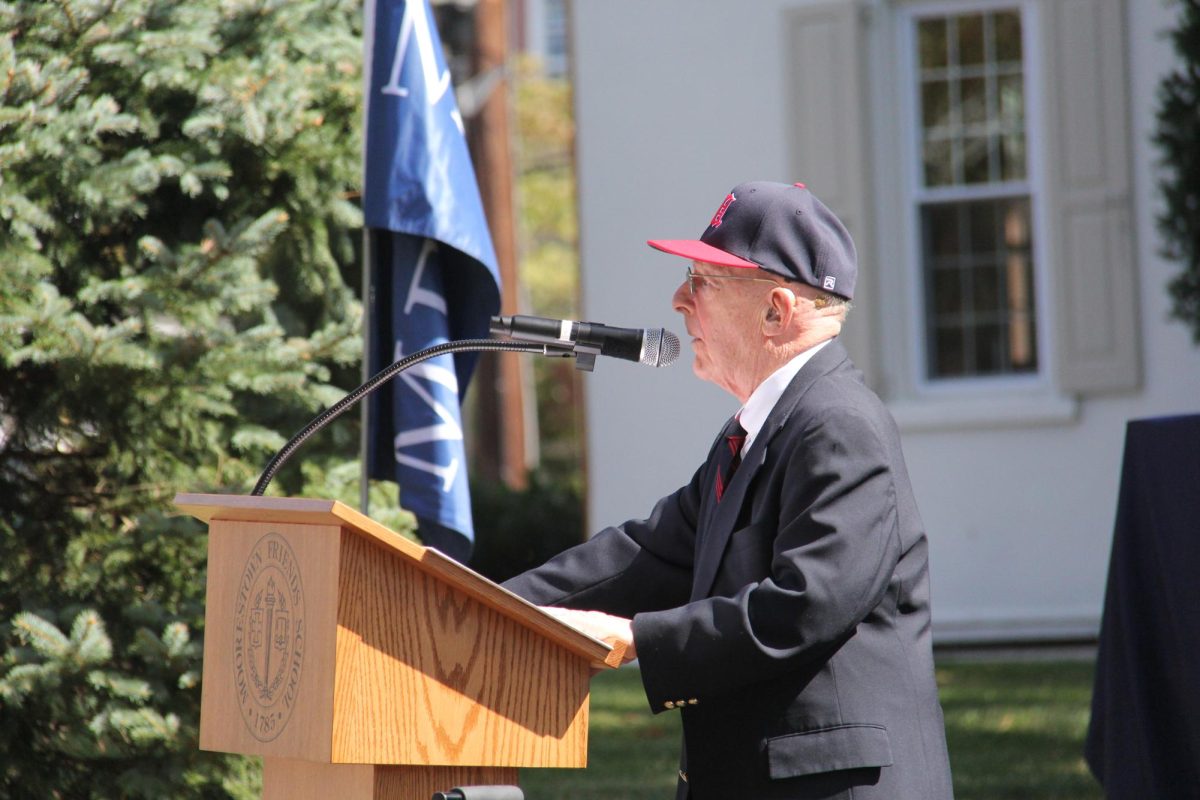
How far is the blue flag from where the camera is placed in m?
4.72

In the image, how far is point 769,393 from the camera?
2885 millimetres

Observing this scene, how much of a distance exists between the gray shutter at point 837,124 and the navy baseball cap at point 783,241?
6.91m

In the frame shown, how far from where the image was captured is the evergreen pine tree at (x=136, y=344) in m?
4.39

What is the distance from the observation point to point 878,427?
8.88 ft

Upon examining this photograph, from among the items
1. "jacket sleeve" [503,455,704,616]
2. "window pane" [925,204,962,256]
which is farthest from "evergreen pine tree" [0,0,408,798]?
"window pane" [925,204,962,256]

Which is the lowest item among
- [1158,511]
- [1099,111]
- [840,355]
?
[1158,511]

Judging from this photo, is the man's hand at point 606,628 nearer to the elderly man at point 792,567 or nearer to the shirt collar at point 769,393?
the elderly man at point 792,567

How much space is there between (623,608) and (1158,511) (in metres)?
1.53

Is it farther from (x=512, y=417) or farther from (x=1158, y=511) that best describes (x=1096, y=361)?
(x=512, y=417)

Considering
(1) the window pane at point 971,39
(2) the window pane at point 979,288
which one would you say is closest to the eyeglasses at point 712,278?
(2) the window pane at point 979,288

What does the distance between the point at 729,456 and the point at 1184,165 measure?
5.95 metres

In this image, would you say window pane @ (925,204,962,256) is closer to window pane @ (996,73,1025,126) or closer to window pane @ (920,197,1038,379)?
window pane @ (920,197,1038,379)

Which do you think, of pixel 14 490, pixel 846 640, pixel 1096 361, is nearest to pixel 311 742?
pixel 846 640

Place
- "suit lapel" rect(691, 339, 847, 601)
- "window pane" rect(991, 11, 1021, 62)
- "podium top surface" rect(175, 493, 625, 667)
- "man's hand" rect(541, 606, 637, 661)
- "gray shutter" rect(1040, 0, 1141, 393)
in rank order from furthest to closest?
"window pane" rect(991, 11, 1021, 62) → "gray shutter" rect(1040, 0, 1141, 393) → "suit lapel" rect(691, 339, 847, 601) → "man's hand" rect(541, 606, 637, 661) → "podium top surface" rect(175, 493, 625, 667)
